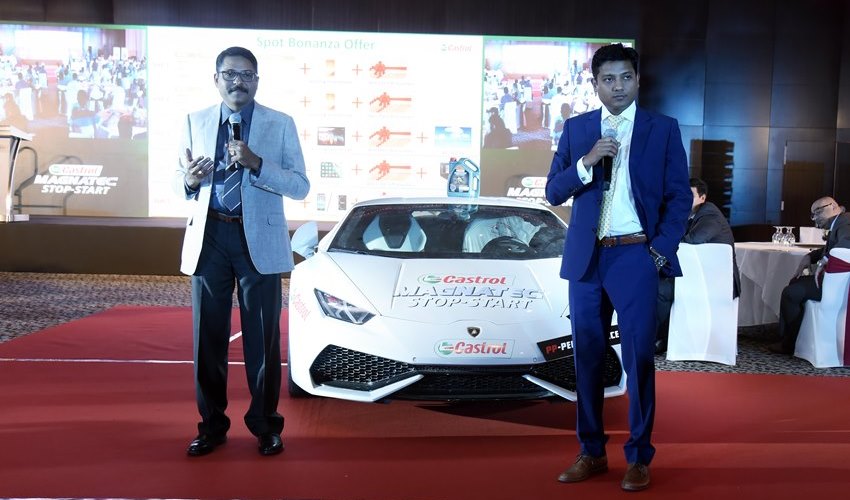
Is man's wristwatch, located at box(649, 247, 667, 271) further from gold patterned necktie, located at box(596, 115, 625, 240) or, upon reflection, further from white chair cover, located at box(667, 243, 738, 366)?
white chair cover, located at box(667, 243, 738, 366)

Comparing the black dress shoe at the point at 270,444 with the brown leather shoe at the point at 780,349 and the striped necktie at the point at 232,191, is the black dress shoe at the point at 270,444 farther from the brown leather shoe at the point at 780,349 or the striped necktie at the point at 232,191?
the brown leather shoe at the point at 780,349

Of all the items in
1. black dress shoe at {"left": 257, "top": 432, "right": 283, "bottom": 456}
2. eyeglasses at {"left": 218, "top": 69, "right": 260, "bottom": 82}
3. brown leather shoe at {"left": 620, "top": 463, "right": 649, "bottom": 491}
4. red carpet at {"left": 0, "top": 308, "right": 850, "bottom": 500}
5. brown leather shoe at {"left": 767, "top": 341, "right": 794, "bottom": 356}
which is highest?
eyeglasses at {"left": 218, "top": 69, "right": 260, "bottom": 82}

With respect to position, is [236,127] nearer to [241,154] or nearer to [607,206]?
[241,154]

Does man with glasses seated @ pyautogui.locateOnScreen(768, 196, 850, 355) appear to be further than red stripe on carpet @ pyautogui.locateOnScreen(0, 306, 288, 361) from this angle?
Yes

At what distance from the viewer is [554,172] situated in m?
2.73

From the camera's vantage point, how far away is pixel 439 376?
122 inches

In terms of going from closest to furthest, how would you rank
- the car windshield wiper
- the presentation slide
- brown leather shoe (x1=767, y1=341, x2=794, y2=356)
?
the car windshield wiper < brown leather shoe (x1=767, y1=341, x2=794, y2=356) < the presentation slide

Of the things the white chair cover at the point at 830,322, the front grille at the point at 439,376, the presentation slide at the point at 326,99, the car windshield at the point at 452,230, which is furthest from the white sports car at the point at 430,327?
the presentation slide at the point at 326,99

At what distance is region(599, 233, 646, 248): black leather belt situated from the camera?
2590 mm

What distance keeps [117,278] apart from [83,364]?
469 centimetres

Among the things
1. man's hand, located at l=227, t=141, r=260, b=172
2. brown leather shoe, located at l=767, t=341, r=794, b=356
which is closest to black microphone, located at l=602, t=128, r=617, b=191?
man's hand, located at l=227, t=141, r=260, b=172

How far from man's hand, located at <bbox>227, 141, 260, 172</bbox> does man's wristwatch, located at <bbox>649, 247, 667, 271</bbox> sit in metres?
1.38

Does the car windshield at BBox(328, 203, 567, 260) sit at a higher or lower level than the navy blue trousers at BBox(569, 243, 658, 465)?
higher

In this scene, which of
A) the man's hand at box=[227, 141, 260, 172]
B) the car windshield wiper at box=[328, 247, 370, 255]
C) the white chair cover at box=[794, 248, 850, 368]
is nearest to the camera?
the man's hand at box=[227, 141, 260, 172]
